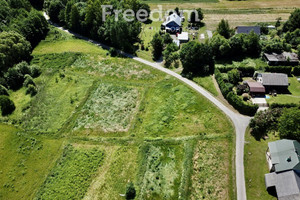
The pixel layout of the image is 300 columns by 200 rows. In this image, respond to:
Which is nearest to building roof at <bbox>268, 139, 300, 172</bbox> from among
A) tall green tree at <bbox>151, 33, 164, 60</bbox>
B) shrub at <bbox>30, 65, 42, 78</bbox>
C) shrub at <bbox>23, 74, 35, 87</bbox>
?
tall green tree at <bbox>151, 33, 164, 60</bbox>

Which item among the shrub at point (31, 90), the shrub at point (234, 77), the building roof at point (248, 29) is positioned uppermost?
the building roof at point (248, 29)

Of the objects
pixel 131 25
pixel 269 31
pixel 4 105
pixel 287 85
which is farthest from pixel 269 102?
pixel 4 105

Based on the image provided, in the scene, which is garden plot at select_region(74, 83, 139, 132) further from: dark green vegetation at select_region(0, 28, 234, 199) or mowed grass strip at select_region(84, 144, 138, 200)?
mowed grass strip at select_region(84, 144, 138, 200)

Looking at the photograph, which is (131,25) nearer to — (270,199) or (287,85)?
(287,85)

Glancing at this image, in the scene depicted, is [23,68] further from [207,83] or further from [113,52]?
[207,83]

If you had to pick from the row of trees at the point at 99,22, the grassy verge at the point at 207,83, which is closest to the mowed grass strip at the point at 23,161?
the grassy verge at the point at 207,83

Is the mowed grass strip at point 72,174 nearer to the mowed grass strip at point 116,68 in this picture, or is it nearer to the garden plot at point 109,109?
the garden plot at point 109,109

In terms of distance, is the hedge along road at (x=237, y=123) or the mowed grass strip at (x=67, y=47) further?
the mowed grass strip at (x=67, y=47)
